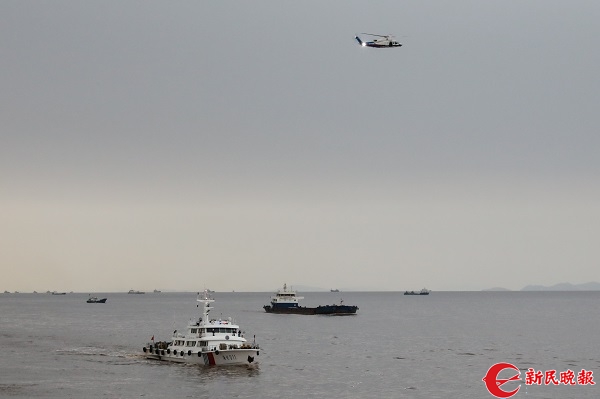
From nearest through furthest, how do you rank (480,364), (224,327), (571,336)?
(224,327), (480,364), (571,336)

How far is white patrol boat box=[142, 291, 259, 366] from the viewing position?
9200 cm

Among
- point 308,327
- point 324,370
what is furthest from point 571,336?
point 324,370

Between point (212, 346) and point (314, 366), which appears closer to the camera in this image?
point (212, 346)

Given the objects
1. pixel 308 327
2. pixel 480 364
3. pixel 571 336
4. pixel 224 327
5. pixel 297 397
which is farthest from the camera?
pixel 308 327

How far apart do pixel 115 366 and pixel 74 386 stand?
16.8m

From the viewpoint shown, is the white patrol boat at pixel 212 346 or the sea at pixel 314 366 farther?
the white patrol boat at pixel 212 346

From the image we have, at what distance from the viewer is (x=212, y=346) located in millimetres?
93312

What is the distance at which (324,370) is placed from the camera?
9538cm

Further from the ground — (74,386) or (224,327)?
(224,327)

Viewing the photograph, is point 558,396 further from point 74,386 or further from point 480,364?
point 74,386

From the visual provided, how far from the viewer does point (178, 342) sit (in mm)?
99750

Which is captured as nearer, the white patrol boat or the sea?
the sea

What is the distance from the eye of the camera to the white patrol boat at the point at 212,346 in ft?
302

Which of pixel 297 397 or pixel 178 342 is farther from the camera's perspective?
pixel 178 342
